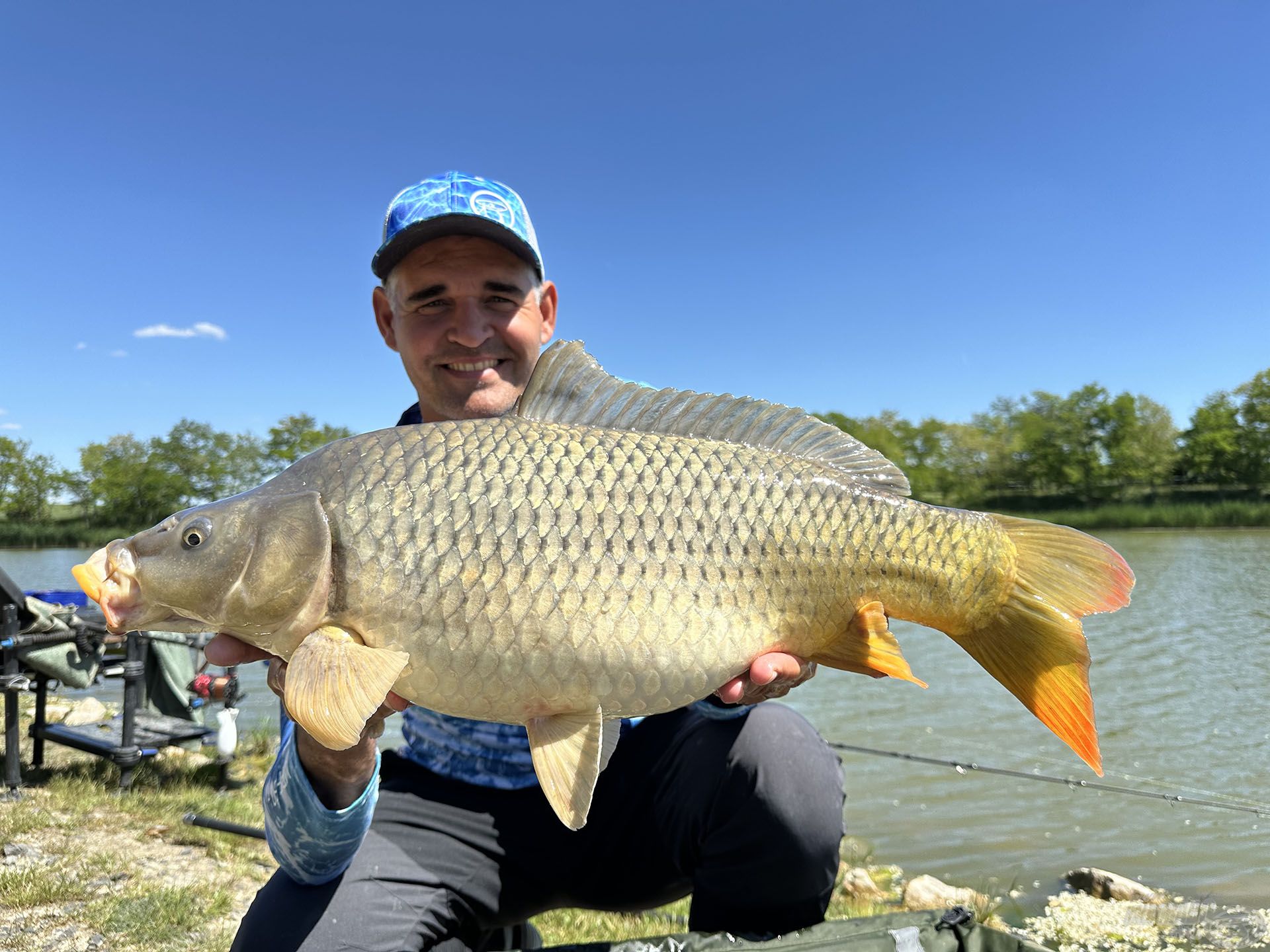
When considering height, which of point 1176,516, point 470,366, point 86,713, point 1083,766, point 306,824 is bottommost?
Result: point 1083,766

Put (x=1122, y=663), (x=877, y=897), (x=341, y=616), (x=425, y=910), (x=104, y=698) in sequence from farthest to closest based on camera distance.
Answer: (x=1122, y=663) → (x=104, y=698) → (x=877, y=897) → (x=425, y=910) → (x=341, y=616)

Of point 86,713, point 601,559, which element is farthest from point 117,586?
point 86,713

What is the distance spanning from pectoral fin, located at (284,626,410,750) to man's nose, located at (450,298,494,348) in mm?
992

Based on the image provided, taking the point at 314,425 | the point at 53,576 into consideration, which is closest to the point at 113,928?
the point at 53,576

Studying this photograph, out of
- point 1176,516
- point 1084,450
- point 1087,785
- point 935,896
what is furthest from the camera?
point 1084,450

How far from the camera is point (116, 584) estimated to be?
1.03 m

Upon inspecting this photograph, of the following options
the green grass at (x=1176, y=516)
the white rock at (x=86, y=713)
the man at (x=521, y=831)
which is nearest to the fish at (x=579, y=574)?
the man at (x=521, y=831)

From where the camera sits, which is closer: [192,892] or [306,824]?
[306,824]

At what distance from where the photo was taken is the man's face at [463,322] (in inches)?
75.4

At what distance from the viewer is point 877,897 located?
307cm

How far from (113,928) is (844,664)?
6.38ft

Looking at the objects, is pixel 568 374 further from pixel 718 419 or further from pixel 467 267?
pixel 467 267

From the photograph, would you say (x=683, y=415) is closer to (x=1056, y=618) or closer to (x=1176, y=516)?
(x=1056, y=618)

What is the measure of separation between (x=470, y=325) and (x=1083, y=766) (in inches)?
205
